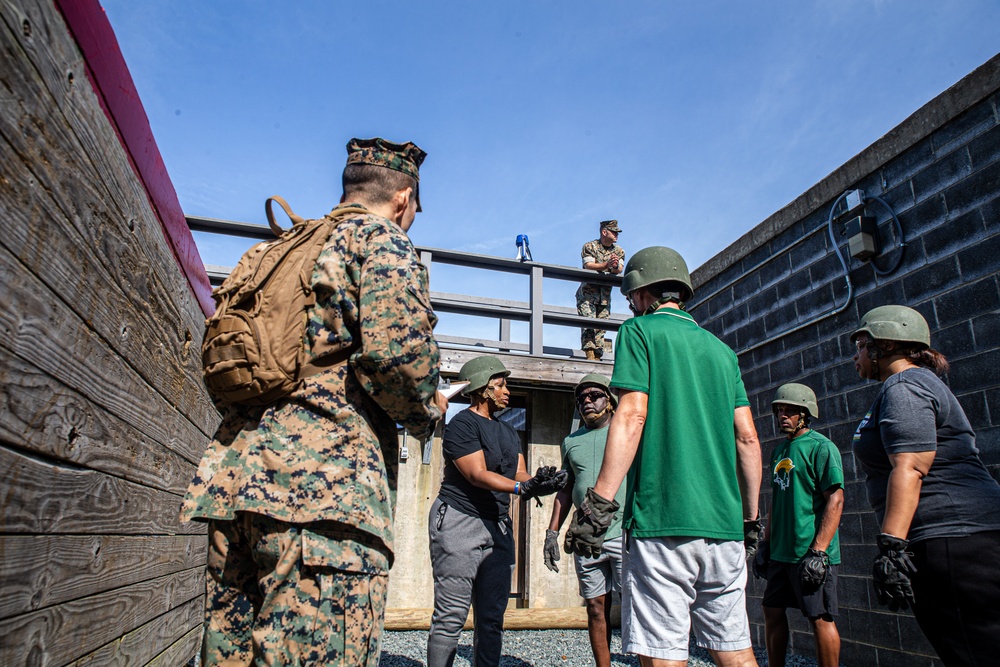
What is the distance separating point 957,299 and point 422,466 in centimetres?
526

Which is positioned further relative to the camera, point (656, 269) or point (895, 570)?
point (656, 269)

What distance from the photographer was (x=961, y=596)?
7.77ft

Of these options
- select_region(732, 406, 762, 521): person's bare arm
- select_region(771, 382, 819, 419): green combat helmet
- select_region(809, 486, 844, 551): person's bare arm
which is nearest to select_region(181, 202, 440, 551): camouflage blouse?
select_region(732, 406, 762, 521): person's bare arm

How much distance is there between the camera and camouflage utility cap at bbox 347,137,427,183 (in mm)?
→ 2131

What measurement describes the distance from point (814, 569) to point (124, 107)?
397cm

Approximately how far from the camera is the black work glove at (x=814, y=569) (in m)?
3.79

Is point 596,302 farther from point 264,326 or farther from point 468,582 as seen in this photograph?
point 264,326

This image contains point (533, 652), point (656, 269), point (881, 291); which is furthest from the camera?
point (533, 652)

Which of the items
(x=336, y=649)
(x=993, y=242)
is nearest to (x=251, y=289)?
(x=336, y=649)

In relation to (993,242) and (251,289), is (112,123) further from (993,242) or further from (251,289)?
(993,242)

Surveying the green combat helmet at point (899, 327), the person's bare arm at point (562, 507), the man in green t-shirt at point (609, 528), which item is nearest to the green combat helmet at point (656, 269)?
the green combat helmet at point (899, 327)

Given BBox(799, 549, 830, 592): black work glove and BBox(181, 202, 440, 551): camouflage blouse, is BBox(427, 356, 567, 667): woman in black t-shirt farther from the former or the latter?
BBox(181, 202, 440, 551): camouflage blouse

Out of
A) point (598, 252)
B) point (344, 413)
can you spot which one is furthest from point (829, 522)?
point (598, 252)

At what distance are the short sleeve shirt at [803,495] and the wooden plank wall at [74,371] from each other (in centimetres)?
347
